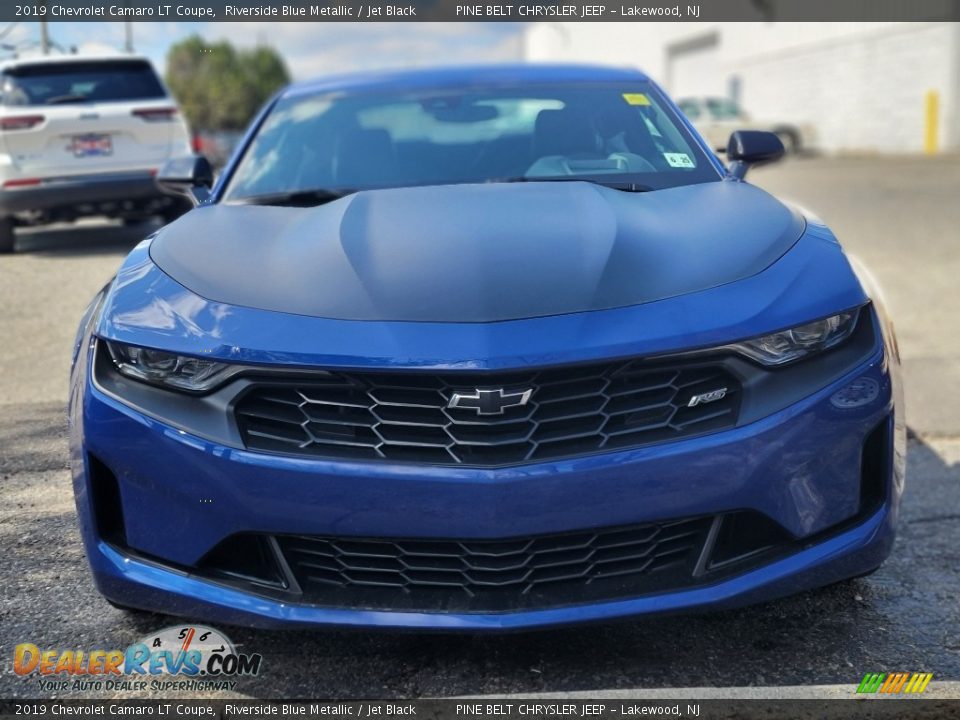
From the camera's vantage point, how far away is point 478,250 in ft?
7.75

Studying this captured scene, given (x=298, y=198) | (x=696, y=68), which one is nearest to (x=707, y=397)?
(x=298, y=198)

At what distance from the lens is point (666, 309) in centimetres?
212

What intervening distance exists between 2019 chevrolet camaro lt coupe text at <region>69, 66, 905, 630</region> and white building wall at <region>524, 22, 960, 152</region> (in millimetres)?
25114

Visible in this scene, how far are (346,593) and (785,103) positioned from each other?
33.5m

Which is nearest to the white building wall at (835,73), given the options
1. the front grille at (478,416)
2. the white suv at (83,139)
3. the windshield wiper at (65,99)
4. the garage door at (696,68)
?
the garage door at (696,68)

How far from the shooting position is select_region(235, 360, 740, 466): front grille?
2.03 m

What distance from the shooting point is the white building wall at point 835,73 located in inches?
1001

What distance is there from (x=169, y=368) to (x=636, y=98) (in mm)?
2204

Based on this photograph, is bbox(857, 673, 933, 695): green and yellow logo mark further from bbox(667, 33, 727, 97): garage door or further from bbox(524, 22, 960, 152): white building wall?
bbox(667, 33, 727, 97): garage door

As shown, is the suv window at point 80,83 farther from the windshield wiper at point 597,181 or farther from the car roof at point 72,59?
the windshield wiper at point 597,181

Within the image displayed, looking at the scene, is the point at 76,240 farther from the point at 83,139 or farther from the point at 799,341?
the point at 799,341

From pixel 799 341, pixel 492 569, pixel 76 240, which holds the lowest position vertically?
pixel 76 240

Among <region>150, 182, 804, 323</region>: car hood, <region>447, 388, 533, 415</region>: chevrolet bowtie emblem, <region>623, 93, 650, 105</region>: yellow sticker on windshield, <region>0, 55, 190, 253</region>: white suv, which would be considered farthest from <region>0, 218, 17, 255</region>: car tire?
<region>447, 388, 533, 415</region>: chevrolet bowtie emblem

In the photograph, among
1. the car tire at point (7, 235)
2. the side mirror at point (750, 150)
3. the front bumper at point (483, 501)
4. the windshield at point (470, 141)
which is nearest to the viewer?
the front bumper at point (483, 501)
